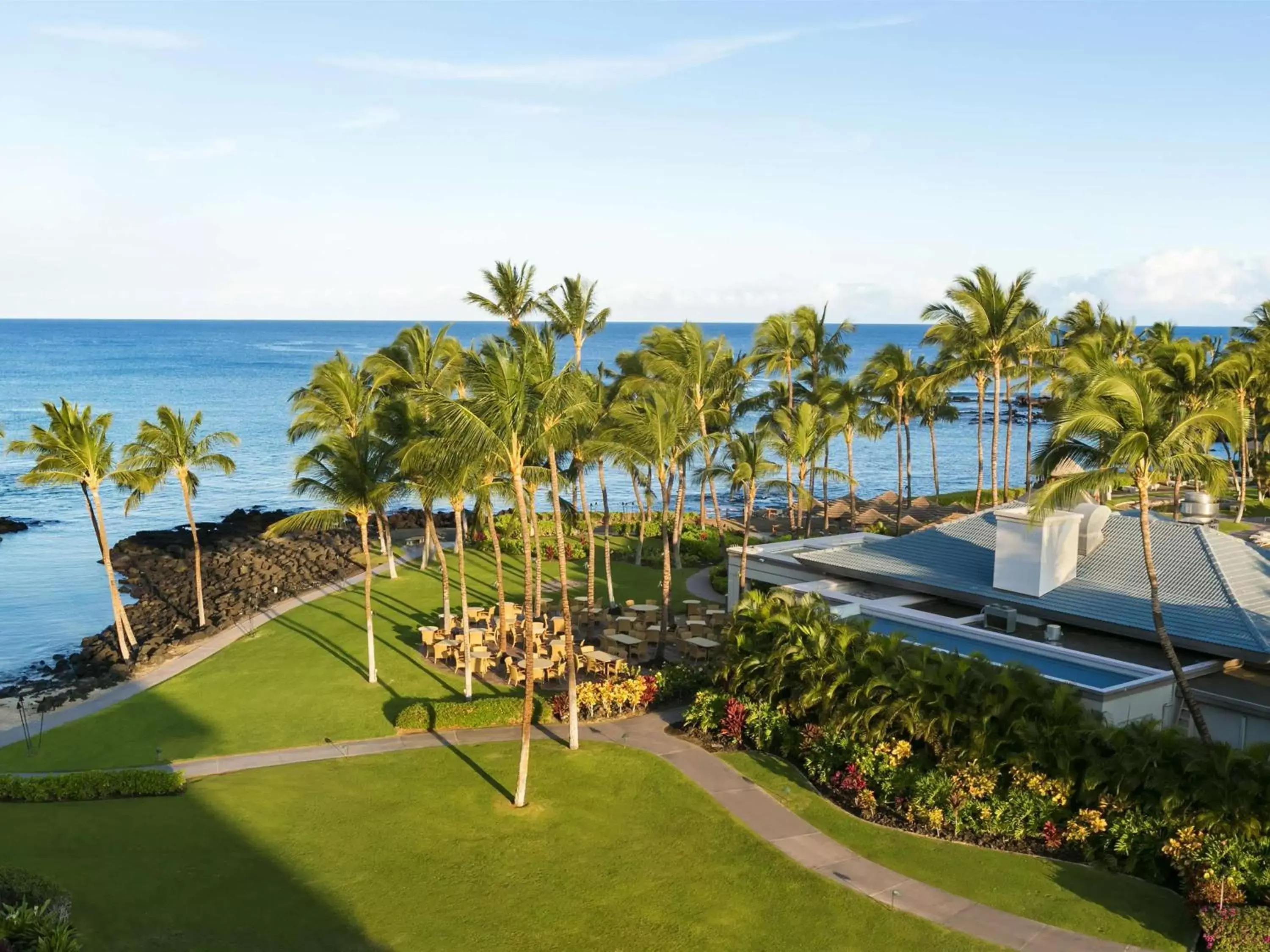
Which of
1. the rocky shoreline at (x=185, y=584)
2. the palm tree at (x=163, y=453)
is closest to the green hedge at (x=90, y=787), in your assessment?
A: the rocky shoreline at (x=185, y=584)

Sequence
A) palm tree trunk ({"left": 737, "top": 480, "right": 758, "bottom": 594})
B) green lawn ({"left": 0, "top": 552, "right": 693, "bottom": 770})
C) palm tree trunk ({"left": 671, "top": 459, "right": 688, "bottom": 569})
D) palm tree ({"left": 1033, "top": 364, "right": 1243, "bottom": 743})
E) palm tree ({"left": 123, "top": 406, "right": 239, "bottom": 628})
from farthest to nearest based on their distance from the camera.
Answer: palm tree ({"left": 123, "top": 406, "right": 239, "bottom": 628}) < palm tree trunk ({"left": 671, "top": 459, "right": 688, "bottom": 569}) < palm tree trunk ({"left": 737, "top": 480, "right": 758, "bottom": 594}) < green lawn ({"left": 0, "top": 552, "right": 693, "bottom": 770}) < palm tree ({"left": 1033, "top": 364, "right": 1243, "bottom": 743})

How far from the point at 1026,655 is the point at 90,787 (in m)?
19.5

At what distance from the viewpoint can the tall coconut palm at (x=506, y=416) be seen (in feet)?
58.1

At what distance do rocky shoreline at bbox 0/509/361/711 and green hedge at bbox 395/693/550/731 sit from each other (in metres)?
11.5

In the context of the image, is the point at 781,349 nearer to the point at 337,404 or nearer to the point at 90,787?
the point at 337,404

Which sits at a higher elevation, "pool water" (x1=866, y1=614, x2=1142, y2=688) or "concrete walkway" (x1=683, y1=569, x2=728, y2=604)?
"pool water" (x1=866, y1=614, x2=1142, y2=688)

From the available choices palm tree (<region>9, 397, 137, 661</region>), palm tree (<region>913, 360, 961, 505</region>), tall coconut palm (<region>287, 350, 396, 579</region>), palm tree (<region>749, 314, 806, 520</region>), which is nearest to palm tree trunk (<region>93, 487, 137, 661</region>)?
palm tree (<region>9, 397, 137, 661</region>)

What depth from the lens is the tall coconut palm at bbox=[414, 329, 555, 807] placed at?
1770 centimetres

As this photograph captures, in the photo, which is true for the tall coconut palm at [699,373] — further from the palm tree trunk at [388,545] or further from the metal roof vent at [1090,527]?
the palm tree trunk at [388,545]

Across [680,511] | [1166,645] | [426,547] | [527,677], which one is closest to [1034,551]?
[1166,645]

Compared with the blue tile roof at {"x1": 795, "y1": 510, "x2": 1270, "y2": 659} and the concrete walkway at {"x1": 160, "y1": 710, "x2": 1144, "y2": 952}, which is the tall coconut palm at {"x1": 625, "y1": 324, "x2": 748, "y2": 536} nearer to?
the blue tile roof at {"x1": 795, "y1": 510, "x2": 1270, "y2": 659}

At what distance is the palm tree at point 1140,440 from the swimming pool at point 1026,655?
1216mm

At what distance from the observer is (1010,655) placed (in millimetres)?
20781

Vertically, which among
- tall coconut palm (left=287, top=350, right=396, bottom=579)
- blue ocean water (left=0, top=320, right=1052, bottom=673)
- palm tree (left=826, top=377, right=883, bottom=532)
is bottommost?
blue ocean water (left=0, top=320, right=1052, bottom=673)
